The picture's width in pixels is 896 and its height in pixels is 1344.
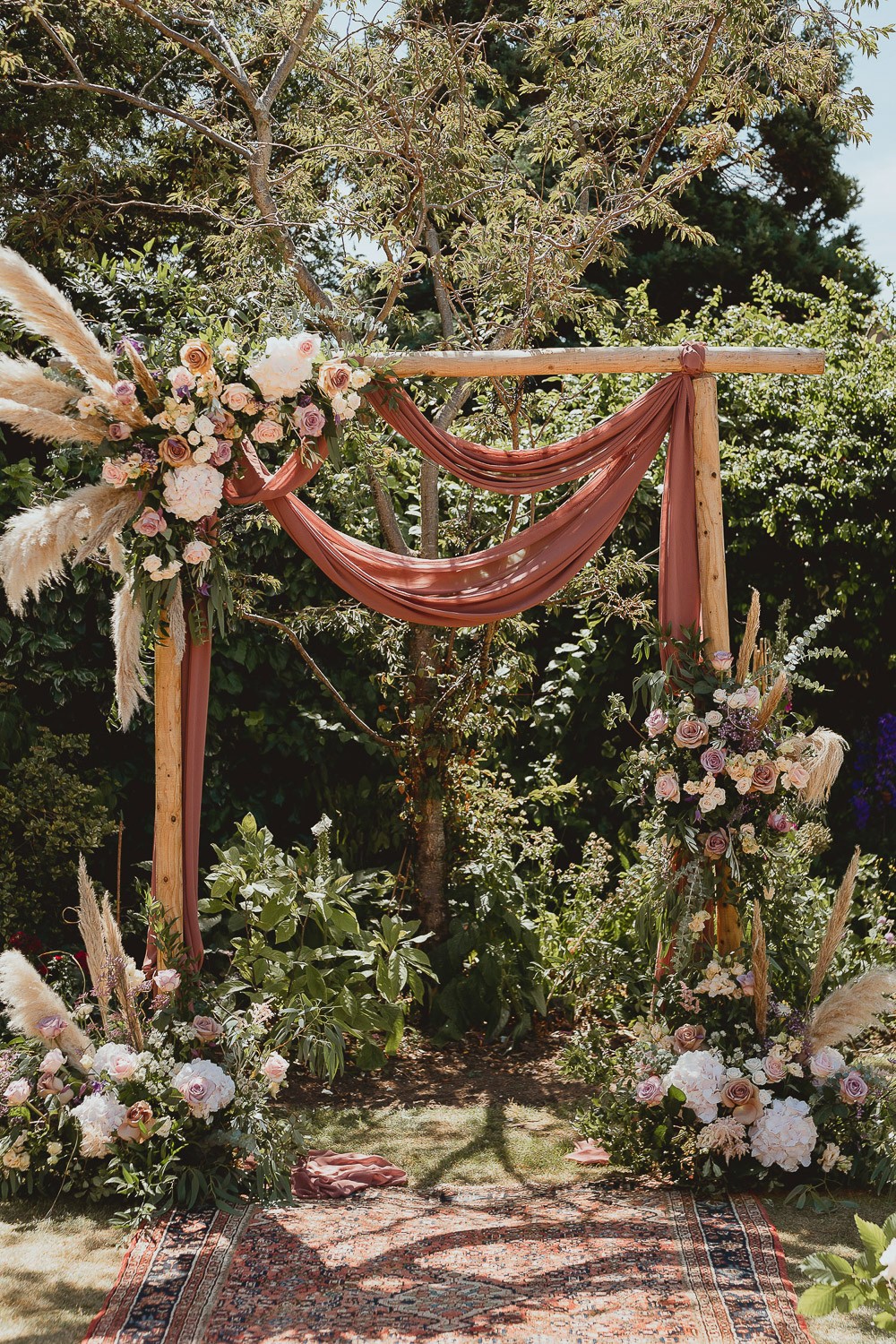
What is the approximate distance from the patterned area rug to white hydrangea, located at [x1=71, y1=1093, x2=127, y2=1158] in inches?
12.3

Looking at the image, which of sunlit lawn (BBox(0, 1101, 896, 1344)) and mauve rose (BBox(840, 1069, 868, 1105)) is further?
mauve rose (BBox(840, 1069, 868, 1105))

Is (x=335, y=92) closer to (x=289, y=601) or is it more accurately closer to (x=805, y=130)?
(x=289, y=601)

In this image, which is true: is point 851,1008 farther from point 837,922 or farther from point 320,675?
point 320,675

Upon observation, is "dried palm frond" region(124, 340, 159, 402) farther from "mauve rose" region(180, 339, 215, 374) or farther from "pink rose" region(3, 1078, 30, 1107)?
"pink rose" region(3, 1078, 30, 1107)

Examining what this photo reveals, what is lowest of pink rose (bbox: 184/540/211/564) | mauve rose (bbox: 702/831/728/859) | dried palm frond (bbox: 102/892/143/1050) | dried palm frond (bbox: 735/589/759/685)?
dried palm frond (bbox: 102/892/143/1050)

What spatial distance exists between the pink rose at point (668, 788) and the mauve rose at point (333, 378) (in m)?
1.67

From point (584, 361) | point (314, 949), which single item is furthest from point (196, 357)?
point (314, 949)

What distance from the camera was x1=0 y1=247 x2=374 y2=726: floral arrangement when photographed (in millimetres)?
3684

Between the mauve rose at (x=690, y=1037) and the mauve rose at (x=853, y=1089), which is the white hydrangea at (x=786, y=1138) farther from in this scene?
the mauve rose at (x=690, y=1037)

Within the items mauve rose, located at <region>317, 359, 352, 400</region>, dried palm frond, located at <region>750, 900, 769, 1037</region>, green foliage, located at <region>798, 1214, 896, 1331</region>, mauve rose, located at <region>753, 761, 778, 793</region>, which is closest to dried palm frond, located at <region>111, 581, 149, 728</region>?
mauve rose, located at <region>317, 359, 352, 400</region>

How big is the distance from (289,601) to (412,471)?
1117 millimetres

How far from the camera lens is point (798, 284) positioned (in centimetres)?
1180

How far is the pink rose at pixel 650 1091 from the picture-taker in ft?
12.9

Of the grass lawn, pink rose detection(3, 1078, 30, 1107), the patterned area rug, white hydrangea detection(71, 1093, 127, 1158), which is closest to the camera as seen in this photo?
the patterned area rug
